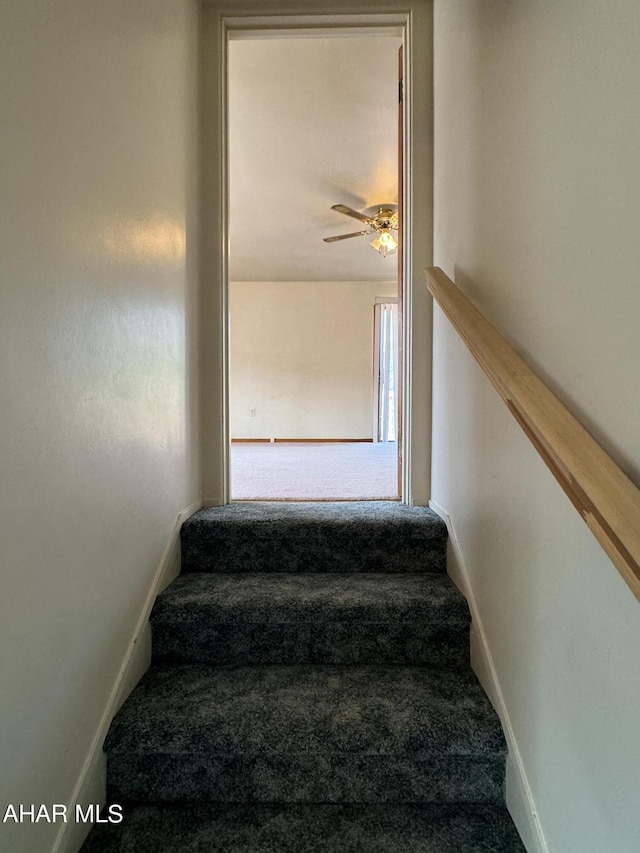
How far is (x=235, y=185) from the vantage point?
3643 mm

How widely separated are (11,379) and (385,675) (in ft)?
3.87

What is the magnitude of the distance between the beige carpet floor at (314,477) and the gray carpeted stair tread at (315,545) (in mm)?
480

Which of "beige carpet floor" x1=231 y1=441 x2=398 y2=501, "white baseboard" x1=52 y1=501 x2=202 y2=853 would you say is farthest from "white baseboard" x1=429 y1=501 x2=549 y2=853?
"white baseboard" x1=52 y1=501 x2=202 y2=853

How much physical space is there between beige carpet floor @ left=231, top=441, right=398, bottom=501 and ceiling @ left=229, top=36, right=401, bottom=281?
2194 mm

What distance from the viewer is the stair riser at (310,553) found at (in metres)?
1.51

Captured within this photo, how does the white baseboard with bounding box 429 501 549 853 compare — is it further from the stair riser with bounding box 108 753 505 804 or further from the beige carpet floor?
the beige carpet floor

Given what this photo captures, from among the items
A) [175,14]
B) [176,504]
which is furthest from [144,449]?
[175,14]

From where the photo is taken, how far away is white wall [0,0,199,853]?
2.41ft

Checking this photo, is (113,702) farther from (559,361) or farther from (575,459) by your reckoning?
(559,361)

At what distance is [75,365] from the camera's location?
35.7 inches

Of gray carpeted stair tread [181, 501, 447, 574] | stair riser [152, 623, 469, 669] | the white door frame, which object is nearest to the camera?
stair riser [152, 623, 469, 669]

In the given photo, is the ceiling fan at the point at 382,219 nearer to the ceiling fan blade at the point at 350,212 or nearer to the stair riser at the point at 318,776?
the ceiling fan blade at the point at 350,212

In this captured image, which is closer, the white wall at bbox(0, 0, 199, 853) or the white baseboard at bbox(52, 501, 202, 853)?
the white wall at bbox(0, 0, 199, 853)

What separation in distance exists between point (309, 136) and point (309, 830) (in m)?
3.62
